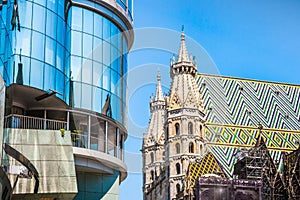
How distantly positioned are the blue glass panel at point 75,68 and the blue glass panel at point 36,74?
11.4 feet

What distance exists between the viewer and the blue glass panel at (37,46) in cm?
3130

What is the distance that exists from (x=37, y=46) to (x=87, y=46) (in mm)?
4727

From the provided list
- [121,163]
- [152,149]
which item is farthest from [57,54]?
[152,149]

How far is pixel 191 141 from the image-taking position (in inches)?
2397

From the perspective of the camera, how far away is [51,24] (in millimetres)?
32531

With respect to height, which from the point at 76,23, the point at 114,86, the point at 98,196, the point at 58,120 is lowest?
the point at 98,196

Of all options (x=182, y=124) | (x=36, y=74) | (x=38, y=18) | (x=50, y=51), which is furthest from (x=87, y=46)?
(x=182, y=124)

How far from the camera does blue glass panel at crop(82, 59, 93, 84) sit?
3500 centimetres

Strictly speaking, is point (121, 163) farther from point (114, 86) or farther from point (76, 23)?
point (76, 23)

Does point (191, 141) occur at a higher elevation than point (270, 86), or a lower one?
lower

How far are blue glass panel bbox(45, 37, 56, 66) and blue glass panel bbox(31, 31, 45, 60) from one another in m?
0.30

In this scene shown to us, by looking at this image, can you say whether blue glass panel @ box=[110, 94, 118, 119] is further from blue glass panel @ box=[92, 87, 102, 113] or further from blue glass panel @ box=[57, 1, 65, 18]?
blue glass panel @ box=[57, 1, 65, 18]

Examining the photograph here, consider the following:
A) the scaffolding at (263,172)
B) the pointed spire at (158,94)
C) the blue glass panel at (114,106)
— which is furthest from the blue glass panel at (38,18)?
the pointed spire at (158,94)

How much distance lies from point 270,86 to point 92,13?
40.8 m
